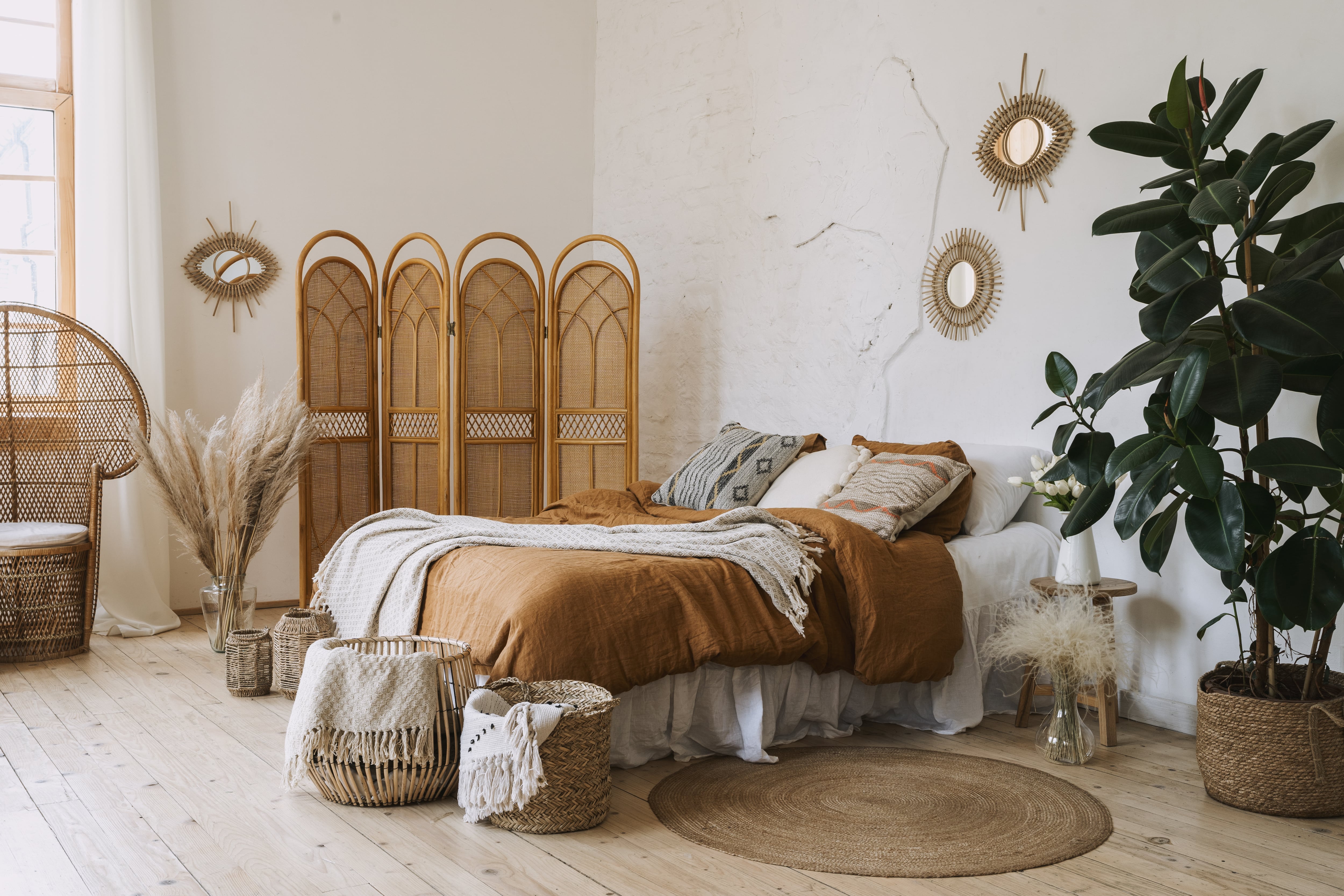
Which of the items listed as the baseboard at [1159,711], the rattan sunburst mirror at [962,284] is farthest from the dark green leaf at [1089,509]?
the rattan sunburst mirror at [962,284]

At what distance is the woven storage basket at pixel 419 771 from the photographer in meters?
2.48

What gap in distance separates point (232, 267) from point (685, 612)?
3.20 meters

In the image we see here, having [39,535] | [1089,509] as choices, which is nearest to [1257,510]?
[1089,509]

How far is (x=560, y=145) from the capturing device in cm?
586

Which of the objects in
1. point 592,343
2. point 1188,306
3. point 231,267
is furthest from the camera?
point 231,267

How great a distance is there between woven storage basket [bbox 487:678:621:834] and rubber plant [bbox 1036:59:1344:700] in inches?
46.6

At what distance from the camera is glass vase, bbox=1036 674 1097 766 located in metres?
2.90

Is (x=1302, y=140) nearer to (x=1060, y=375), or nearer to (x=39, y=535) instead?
(x=1060, y=375)

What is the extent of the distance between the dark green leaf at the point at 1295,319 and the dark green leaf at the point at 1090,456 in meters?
0.55

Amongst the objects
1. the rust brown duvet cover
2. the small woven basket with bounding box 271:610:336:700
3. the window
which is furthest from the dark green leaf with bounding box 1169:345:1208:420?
the window

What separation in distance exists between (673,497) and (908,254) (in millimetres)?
1257

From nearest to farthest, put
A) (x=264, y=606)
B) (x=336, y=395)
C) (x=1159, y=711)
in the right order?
1. (x=1159, y=711)
2. (x=336, y=395)
3. (x=264, y=606)

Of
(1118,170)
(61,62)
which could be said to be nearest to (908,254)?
(1118,170)

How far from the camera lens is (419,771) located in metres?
2.49
